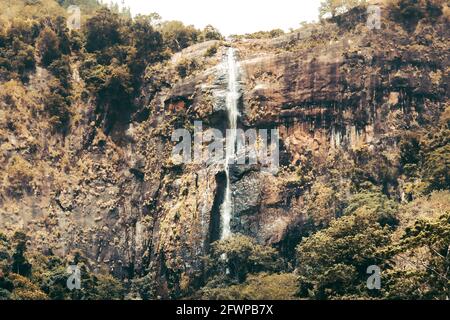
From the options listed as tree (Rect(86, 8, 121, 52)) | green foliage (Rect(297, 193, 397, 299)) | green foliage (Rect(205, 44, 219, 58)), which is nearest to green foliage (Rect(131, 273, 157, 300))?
green foliage (Rect(297, 193, 397, 299))

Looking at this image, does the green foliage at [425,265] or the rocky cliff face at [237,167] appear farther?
the rocky cliff face at [237,167]

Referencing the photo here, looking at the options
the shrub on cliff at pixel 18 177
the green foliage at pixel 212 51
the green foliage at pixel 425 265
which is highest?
the green foliage at pixel 212 51

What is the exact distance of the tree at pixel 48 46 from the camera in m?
65.2

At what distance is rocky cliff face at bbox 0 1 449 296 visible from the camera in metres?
57.2

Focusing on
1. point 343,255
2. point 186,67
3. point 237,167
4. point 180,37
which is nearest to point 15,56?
point 180,37

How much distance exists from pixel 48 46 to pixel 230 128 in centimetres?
1416

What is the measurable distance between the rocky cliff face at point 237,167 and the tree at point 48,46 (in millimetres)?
2997

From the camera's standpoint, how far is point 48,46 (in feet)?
214

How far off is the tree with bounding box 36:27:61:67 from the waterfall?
37.8 feet

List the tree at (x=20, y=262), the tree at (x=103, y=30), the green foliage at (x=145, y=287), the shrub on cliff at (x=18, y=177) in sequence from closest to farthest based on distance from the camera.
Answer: the tree at (x=20, y=262) → the green foliage at (x=145, y=287) → the shrub on cliff at (x=18, y=177) → the tree at (x=103, y=30)

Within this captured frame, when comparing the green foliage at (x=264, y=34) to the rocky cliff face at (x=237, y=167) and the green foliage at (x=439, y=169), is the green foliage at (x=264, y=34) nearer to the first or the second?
the rocky cliff face at (x=237, y=167)

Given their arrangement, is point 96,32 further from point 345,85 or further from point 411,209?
point 411,209

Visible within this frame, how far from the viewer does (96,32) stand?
66.3 meters

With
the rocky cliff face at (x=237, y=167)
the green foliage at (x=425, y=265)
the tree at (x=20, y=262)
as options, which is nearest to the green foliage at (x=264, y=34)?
the rocky cliff face at (x=237, y=167)
